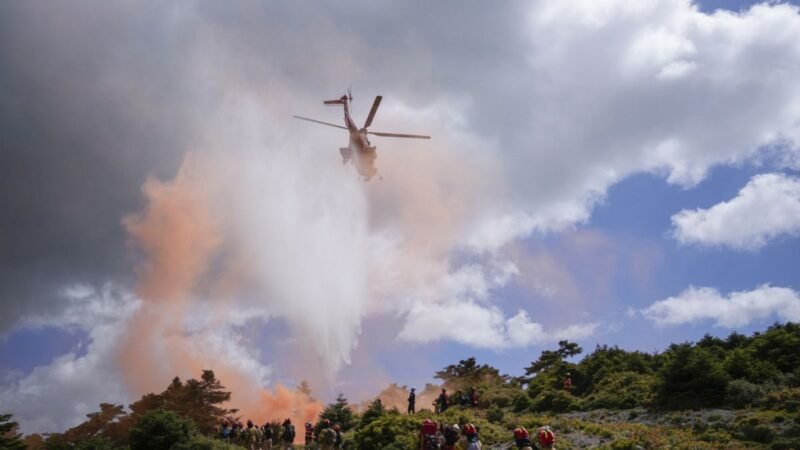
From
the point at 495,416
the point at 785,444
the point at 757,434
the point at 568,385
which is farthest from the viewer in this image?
the point at 568,385

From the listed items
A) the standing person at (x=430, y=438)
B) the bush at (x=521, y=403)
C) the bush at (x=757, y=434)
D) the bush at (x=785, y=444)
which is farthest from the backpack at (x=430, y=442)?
the bush at (x=521, y=403)

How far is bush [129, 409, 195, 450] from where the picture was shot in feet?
78.0

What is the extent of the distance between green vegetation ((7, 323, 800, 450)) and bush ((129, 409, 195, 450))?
0.04 m

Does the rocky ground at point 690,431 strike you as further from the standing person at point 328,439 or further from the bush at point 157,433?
the bush at point 157,433

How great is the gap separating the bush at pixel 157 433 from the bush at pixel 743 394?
25.8 metres

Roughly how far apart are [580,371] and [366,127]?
2435cm

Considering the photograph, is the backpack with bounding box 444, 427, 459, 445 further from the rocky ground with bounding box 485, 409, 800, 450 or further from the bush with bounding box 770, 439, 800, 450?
the bush with bounding box 770, 439, 800, 450

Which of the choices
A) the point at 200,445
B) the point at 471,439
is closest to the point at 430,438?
the point at 471,439

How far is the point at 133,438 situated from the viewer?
24000 millimetres

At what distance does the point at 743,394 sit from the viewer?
25.3 m

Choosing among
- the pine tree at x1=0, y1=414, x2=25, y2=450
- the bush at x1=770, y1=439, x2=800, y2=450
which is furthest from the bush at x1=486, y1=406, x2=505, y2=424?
the pine tree at x1=0, y1=414, x2=25, y2=450

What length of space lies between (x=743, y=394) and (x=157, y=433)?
2730cm

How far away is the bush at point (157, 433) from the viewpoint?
2378 cm

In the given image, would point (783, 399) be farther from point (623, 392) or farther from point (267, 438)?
point (267, 438)
